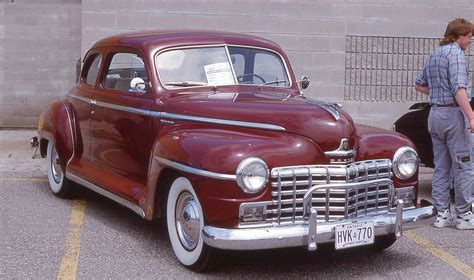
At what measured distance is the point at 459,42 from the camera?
6.12 m

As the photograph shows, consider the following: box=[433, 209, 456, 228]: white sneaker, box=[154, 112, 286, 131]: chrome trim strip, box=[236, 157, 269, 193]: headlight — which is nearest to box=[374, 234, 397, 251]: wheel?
box=[433, 209, 456, 228]: white sneaker

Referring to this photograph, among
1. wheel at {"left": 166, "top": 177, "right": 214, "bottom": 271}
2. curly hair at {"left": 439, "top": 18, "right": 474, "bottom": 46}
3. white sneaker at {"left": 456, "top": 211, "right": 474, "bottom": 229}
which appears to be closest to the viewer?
wheel at {"left": 166, "top": 177, "right": 214, "bottom": 271}

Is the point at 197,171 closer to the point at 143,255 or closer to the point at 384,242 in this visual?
the point at 143,255

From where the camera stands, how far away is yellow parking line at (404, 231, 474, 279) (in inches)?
198

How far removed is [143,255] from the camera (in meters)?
5.26

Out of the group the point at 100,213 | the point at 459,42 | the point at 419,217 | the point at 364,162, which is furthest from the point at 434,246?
the point at 100,213

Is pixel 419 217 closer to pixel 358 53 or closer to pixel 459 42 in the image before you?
pixel 459 42

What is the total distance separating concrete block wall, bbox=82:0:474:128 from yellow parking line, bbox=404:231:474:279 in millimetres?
5179

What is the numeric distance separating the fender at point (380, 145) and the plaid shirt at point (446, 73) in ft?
3.58

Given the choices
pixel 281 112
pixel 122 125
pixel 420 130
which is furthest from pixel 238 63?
pixel 420 130

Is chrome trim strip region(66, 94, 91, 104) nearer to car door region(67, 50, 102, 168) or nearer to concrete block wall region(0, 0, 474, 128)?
car door region(67, 50, 102, 168)

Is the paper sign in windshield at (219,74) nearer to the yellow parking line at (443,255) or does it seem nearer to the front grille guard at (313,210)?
the front grille guard at (313,210)

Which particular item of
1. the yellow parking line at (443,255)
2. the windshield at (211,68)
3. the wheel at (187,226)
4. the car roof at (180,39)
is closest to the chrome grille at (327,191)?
the wheel at (187,226)

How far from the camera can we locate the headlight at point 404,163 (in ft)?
16.2
